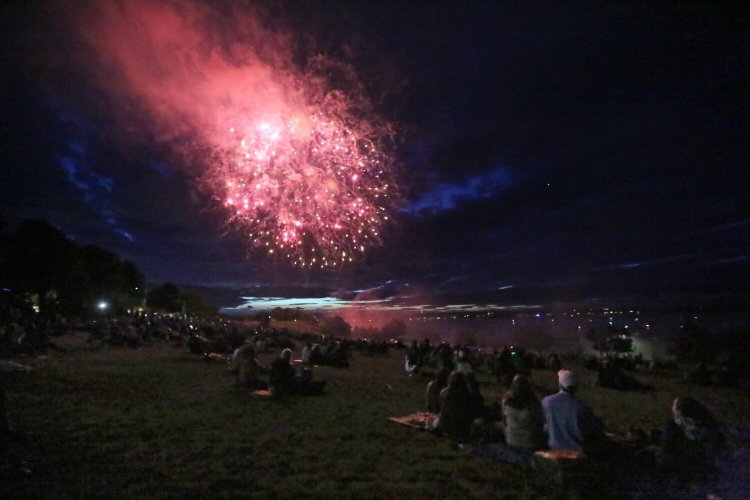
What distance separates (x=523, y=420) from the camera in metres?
7.23

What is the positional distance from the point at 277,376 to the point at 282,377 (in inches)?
4.8

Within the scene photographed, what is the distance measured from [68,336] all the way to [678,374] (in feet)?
98.8

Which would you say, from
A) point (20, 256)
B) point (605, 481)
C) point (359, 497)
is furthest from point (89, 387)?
point (20, 256)

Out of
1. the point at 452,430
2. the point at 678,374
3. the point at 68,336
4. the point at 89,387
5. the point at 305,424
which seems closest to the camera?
the point at 452,430

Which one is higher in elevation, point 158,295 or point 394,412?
point 158,295

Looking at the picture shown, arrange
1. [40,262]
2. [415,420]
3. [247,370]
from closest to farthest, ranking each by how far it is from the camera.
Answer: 1. [415,420]
2. [247,370]
3. [40,262]

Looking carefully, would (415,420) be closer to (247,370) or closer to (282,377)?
(282,377)

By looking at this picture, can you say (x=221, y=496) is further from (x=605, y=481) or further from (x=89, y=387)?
(x=89, y=387)

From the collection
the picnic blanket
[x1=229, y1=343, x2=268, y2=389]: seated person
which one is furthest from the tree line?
the picnic blanket

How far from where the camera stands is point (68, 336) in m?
28.9

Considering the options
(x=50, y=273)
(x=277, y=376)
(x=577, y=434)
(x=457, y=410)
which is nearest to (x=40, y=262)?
(x=50, y=273)

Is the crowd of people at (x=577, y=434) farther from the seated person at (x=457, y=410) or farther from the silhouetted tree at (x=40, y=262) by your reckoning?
the silhouetted tree at (x=40, y=262)

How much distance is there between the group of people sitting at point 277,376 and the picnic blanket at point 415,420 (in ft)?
10.8

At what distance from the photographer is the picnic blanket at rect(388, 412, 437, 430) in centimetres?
924
